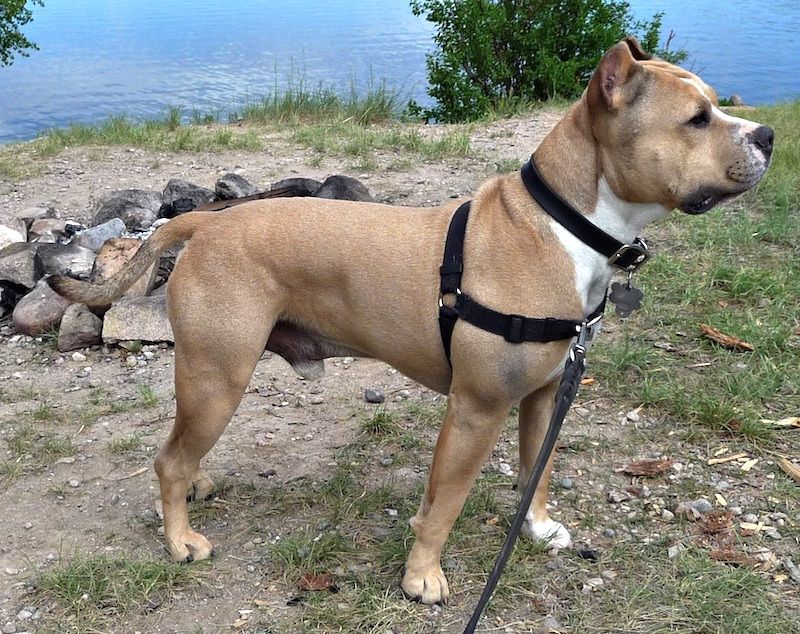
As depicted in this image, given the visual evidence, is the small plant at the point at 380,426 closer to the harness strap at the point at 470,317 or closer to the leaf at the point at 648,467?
the leaf at the point at 648,467

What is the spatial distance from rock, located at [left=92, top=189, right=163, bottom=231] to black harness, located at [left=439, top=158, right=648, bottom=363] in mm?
4053

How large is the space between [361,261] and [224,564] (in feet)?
4.60

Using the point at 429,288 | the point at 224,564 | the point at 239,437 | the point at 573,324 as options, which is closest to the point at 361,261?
the point at 429,288

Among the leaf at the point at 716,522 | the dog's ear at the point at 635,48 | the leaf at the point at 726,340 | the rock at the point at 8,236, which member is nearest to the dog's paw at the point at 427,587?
the leaf at the point at 716,522

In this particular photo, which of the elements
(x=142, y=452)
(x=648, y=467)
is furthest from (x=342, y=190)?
(x=648, y=467)

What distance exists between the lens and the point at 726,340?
16.5ft

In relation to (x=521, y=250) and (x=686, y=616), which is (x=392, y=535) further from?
(x=521, y=250)

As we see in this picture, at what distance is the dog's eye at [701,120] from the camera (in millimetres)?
2760

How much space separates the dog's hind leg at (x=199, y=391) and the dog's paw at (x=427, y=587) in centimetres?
87

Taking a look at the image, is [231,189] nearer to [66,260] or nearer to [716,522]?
[66,260]

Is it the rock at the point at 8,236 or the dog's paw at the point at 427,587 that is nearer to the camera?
the dog's paw at the point at 427,587

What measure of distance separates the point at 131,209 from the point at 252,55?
48.5ft

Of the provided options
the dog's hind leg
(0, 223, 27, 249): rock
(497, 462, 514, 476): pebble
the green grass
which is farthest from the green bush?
the green grass

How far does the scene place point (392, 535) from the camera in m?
3.64
